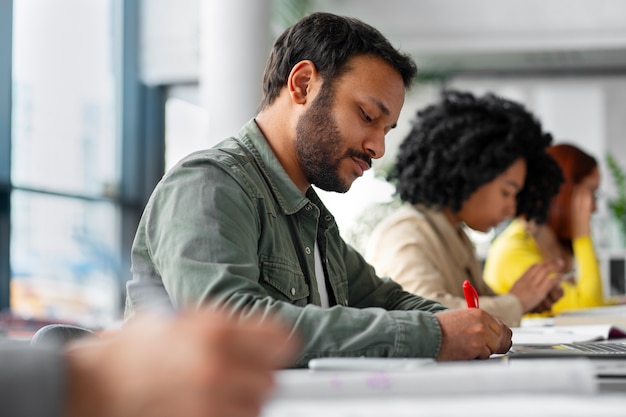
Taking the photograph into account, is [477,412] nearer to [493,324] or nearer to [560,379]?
[560,379]

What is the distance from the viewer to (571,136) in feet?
23.4

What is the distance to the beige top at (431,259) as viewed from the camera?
92.6 inches

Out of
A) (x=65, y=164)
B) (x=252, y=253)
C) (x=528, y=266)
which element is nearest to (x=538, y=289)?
(x=528, y=266)

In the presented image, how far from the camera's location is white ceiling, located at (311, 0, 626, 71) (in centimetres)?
661

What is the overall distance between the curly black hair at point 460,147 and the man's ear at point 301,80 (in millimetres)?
1228

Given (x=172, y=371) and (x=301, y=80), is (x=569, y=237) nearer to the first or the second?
(x=301, y=80)

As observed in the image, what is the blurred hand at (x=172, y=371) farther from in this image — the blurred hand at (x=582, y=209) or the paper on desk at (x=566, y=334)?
the blurred hand at (x=582, y=209)

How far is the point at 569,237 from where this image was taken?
404 cm

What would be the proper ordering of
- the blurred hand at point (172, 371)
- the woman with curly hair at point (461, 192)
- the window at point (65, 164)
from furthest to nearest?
the window at point (65, 164) → the woman with curly hair at point (461, 192) → the blurred hand at point (172, 371)

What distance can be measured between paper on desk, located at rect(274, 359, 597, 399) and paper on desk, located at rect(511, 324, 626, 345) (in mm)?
980

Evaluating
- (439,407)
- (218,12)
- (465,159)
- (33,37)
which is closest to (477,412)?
(439,407)

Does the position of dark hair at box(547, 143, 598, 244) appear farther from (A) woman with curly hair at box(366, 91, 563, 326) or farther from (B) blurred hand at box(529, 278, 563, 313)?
(B) blurred hand at box(529, 278, 563, 313)

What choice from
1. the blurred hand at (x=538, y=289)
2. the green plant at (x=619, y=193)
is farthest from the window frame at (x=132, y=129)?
the blurred hand at (x=538, y=289)

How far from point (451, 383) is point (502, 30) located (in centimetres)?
642
